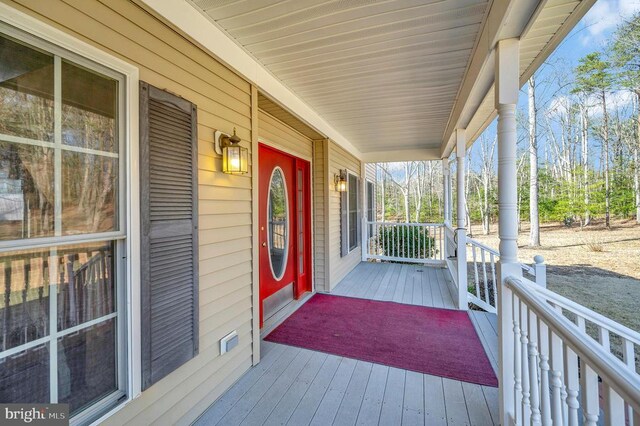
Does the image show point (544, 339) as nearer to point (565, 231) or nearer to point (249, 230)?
point (249, 230)

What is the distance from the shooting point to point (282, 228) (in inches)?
148

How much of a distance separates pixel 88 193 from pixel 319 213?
3375 millimetres

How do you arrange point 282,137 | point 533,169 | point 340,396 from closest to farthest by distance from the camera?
point 340,396, point 282,137, point 533,169

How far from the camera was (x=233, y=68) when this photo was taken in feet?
7.14

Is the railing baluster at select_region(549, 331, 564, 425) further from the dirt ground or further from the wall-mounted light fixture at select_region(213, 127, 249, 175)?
the dirt ground

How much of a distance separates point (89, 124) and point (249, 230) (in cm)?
141

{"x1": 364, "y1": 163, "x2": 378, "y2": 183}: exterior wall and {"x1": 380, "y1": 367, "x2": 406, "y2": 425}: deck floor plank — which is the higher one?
{"x1": 364, "y1": 163, "x2": 378, "y2": 183}: exterior wall

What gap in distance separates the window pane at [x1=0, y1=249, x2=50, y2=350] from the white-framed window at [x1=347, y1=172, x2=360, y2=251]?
4603mm

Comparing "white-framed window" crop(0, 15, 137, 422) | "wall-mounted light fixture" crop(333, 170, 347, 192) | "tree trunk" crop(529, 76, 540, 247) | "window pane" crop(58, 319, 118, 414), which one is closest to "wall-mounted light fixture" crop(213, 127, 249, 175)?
"white-framed window" crop(0, 15, 137, 422)

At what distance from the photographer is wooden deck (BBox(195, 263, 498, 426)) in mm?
1844

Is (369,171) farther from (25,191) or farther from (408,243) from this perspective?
(25,191)

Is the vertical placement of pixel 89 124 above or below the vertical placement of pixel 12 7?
below

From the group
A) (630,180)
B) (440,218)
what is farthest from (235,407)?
(440,218)

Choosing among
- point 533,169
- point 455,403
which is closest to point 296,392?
point 455,403
